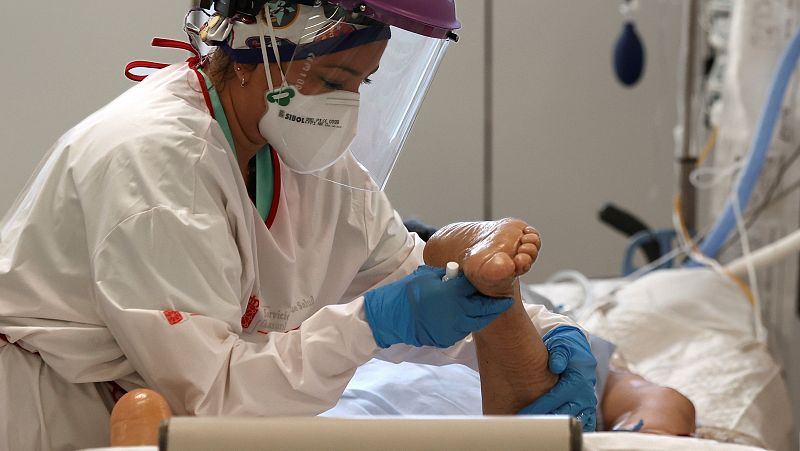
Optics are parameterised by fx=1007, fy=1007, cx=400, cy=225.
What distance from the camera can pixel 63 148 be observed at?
150 cm

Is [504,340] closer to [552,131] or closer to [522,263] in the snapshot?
[522,263]

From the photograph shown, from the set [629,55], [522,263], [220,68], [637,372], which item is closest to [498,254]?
[522,263]

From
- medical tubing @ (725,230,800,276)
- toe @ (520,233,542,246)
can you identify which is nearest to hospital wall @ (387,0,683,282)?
medical tubing @ (725,230,800,276)

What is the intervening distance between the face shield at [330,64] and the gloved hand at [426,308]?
35 centimetres

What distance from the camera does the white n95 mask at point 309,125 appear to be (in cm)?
159

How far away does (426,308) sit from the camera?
138 cm

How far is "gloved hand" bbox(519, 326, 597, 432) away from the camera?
64.1 inches

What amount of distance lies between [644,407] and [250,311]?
2.87 ft

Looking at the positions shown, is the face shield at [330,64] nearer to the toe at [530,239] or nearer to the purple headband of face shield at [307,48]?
the purple headband of face shield at [307,48]

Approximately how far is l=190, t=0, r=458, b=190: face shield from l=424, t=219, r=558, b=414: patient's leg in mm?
244

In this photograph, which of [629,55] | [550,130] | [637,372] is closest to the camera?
[637,372]

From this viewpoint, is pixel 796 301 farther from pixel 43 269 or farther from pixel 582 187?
pixel 43 269

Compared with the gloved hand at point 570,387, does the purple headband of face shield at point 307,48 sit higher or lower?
higher

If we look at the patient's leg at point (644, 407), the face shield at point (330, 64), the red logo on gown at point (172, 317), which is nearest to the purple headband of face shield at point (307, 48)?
the face shield at point (330, 64)
